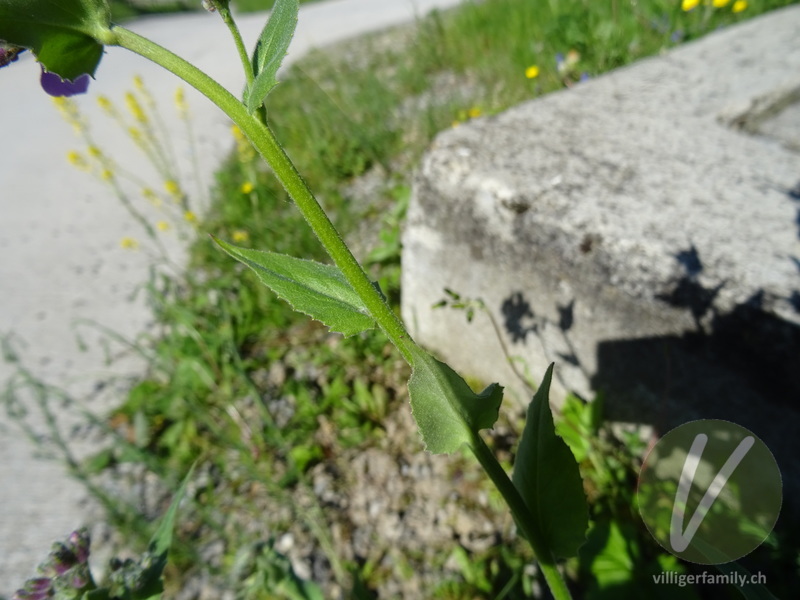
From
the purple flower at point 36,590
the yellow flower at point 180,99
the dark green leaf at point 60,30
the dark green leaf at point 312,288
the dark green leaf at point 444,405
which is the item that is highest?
the yellow flower at point 180,99

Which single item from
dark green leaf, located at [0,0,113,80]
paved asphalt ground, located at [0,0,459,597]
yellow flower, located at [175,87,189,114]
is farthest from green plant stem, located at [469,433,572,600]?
yellow flower, located at [175,87,189,114]

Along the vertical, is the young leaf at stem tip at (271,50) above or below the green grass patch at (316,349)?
above

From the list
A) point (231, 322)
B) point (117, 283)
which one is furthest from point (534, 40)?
point (117, 283)

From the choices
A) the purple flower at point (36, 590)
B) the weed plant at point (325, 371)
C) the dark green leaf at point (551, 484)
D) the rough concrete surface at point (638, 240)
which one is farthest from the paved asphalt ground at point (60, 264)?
the dark green leaf at point (551, 484)

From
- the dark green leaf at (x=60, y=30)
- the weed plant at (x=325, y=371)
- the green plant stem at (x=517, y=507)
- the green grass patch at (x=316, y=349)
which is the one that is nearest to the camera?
the dark green leaf at (x=60, y=30)

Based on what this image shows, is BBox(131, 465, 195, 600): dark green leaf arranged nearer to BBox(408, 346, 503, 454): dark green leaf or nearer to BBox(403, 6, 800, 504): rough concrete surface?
BBox(408, 346, 503, 454): dark green leaf

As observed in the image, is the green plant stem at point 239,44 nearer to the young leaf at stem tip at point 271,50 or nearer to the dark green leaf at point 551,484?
the young leaf at stem tip at point 271,50
